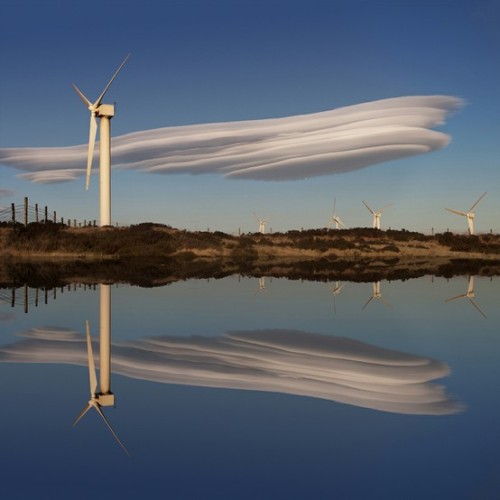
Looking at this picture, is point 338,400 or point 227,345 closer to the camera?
point 338,400

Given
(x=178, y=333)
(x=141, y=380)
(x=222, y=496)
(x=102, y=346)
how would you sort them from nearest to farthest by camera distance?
(x=222, y=496) → (x=141, y=380) → (x=102, y=346) → (x=178, y=333)

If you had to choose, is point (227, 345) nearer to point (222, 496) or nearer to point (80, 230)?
point (222, 496)

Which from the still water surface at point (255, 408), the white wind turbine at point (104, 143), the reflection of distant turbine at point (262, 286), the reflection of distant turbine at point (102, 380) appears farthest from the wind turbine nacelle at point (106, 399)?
the white wind turbine at point (104, 143)

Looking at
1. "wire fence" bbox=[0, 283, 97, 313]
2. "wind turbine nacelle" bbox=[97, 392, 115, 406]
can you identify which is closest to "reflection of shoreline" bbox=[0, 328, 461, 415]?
"wind turbine nacelle" bbox=[97, 392, 115, 406]

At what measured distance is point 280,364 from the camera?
39.9ft

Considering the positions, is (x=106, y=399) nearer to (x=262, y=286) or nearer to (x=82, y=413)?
(x=82, y=413)

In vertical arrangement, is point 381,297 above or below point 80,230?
below

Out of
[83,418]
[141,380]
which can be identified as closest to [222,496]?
[83,418]

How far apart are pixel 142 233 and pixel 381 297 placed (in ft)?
166

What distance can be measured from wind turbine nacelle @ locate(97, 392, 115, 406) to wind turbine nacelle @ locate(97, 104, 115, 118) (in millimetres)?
67171

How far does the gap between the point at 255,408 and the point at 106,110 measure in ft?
225

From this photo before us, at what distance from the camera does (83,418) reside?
28.0ft

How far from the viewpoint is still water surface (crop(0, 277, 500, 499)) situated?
253 inches

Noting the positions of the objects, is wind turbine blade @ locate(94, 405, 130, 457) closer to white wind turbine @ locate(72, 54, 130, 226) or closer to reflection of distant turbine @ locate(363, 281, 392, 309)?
reflection of distant turbine @ locate(363, 281, 392, 309)
